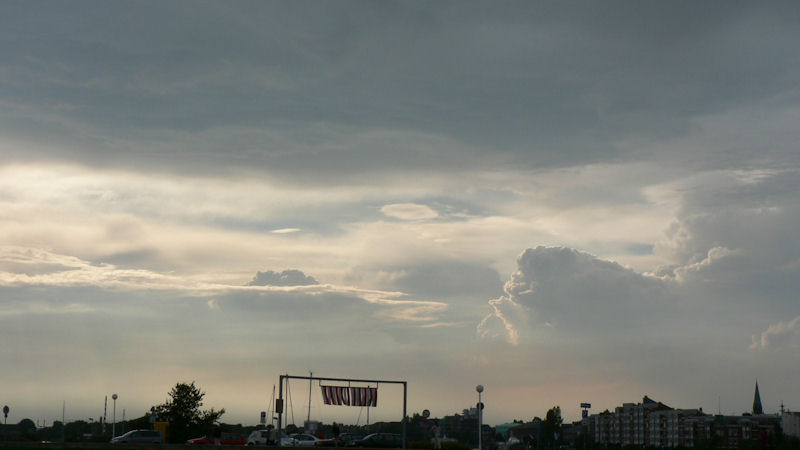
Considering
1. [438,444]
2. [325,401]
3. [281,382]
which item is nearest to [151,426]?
[281,382]

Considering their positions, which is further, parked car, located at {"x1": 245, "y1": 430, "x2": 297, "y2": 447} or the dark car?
parked car, located at {"x1": 245, "y1": 430, "x2": 297, "y2": 447}

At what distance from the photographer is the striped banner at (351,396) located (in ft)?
189

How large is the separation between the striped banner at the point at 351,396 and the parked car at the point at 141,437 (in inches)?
540

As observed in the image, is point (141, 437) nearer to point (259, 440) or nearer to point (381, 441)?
point (259, 440)

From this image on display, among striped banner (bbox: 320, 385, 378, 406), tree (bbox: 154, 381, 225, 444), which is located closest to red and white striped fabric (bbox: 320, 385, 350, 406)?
striped banner (bbox: 320, 385, 378, 406)

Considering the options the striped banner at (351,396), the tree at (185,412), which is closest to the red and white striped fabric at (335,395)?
the striped banner at (351,396)

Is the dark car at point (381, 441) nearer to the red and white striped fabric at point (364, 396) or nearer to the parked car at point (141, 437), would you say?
the red and white striped fabric at point (364, 396)

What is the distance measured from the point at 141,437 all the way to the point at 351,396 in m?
17.5

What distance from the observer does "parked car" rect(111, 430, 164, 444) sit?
6066 cm

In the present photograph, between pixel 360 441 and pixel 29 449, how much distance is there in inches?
1146

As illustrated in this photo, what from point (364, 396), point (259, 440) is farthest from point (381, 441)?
point (259, 440)

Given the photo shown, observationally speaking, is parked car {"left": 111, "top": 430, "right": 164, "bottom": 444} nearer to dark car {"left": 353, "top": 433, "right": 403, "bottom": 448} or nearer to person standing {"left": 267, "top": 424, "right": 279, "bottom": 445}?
person standing {"left": 267, "top": 424, "right": 279, "bottom": 445}

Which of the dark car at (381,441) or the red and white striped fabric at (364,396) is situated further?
the dark car at (381,441)

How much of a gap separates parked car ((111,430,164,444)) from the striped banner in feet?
45.0
